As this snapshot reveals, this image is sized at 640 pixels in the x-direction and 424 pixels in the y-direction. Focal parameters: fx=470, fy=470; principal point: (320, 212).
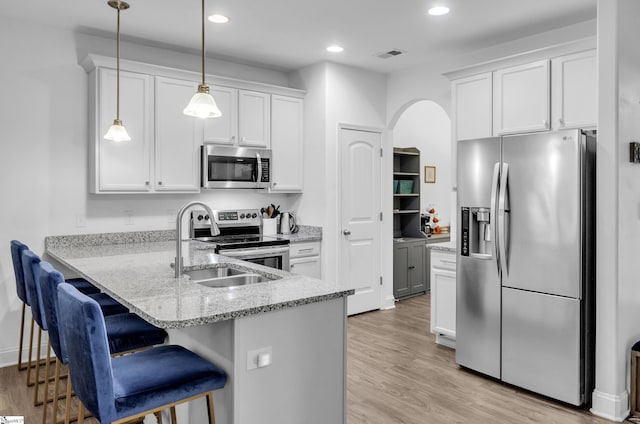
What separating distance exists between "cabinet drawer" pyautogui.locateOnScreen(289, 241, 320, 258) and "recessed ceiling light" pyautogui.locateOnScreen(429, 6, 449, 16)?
2461 millimetres

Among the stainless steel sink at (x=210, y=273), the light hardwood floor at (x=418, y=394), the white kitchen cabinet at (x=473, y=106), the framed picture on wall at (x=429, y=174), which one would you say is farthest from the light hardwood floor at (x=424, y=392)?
the framed picture on wall at (x=429, y=174)

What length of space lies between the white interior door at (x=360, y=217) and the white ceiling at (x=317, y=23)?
996 mm

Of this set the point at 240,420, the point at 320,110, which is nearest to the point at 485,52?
the point at 320,110

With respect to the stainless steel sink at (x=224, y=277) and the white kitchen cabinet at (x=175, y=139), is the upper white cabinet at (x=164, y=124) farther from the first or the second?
the stainless steel sink at (x=224, y=277)

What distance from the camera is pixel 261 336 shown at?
1943 millimetres

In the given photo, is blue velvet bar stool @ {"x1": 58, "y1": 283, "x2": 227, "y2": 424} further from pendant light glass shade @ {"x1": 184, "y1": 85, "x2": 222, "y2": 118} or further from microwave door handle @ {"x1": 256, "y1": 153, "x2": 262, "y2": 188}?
microwave door handle @ {"x1": 256, "y1": 153, "x2": 262, "y2": 188}

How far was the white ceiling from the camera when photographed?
11.3 feet

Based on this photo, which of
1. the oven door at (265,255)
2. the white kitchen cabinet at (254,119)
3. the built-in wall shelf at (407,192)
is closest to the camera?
the oven door at (265,255)

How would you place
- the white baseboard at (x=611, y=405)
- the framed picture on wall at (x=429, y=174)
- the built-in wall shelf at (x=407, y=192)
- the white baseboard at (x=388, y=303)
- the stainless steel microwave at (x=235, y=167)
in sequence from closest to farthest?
the white baseboard at (x=611, y=405) < the stainless steel microwave at (x=235, y=167) < the white baseboard at (x=388, y=303) < the built-in wall shelf at (x=407, y=192) < the framed picture on wall at (x=429, y=174)

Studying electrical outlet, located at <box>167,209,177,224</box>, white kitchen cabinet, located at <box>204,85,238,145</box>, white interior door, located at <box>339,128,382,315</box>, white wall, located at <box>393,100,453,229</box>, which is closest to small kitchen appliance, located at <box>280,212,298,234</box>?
white interior door, located at <box>339,128,382,315</box>

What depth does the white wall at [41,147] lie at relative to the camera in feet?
12.2

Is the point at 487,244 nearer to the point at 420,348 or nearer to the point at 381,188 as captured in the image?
the point at 420,348

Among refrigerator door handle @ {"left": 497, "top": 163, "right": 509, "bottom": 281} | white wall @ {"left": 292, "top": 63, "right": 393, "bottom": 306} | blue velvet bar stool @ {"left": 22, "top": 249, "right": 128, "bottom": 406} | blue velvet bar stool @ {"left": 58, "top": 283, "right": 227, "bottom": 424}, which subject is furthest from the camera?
white wall @ {"left": 292, "top": 63, "right": 393, "bottom": 306}

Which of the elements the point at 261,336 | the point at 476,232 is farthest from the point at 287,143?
the point at 261,336
